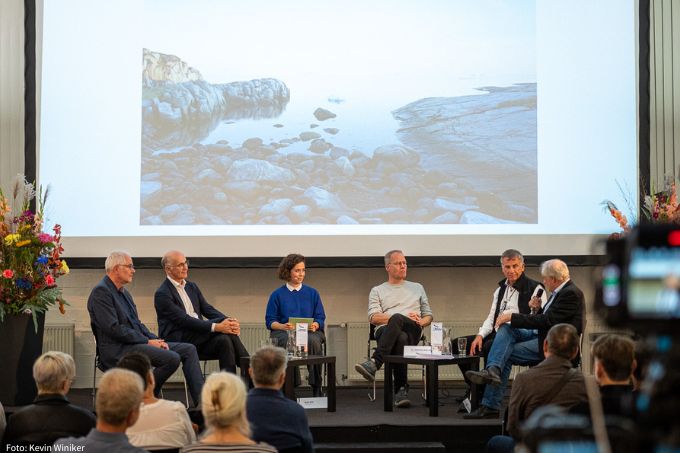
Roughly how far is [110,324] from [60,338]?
1986 mm

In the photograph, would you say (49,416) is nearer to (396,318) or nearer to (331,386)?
(331,386)

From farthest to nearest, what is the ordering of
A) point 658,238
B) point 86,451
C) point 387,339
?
1. point 387,339
2. point 86,451
3. point 658,238

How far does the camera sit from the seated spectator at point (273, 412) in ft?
10.2

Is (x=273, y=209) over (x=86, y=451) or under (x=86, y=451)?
over

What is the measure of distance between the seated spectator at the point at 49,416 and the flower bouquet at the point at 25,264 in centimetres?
254

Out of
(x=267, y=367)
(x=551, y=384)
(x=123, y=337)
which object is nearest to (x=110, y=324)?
(x=123, y=337)

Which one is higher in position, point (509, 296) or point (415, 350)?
point (509, 296)

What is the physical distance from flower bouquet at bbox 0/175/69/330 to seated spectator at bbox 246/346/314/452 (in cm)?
295

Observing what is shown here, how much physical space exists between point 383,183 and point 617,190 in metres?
1.78

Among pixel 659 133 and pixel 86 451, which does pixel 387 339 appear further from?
pixel 86 451

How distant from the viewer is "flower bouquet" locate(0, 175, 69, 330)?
5727mm

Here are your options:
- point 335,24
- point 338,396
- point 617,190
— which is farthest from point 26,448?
point 617,190

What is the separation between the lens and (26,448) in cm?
322

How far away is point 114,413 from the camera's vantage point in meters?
2.69
